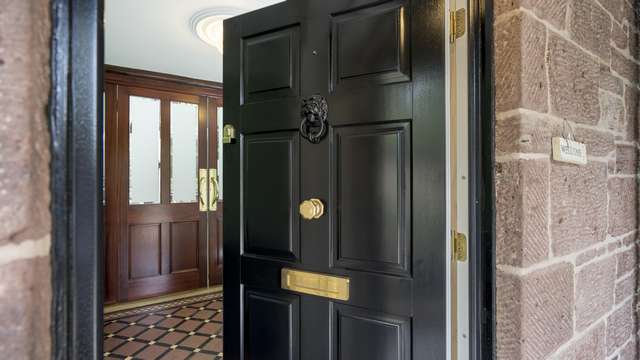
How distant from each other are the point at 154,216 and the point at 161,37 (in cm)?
182

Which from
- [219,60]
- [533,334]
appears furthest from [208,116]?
[533,334]

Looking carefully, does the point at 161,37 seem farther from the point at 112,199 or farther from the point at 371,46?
the point at 371,46

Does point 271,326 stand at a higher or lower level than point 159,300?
higher

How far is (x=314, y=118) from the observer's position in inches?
55.4

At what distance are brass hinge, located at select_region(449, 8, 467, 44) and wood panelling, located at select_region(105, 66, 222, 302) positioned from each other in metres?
3.43

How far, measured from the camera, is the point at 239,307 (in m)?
1.62

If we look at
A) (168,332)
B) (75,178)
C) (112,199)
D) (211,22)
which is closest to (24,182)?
(75,178)

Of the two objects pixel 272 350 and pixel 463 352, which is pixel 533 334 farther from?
pixel 272 350

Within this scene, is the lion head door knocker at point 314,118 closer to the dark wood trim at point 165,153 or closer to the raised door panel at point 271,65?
the raised door panel at point 271,65

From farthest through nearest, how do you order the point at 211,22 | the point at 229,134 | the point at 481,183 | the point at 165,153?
the point at 165,153, the point at 211,22, the point at 229,134, the point at 481,183

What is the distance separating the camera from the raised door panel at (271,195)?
1.47 m

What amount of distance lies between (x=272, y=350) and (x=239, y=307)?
222 millimetres

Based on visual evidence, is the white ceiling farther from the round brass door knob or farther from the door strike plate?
the round brass door knob

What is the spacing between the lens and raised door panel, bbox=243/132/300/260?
4.83 ft
